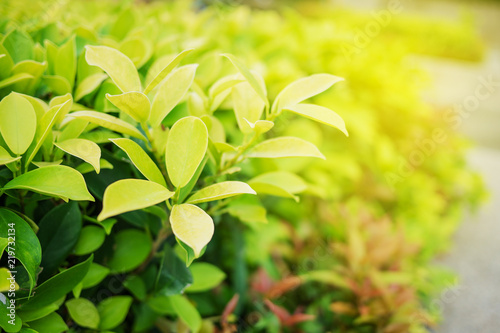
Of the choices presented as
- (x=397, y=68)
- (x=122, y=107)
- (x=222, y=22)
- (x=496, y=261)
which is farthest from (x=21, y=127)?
(x=496, y=261)

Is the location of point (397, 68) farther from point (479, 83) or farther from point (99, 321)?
point (479, 83)

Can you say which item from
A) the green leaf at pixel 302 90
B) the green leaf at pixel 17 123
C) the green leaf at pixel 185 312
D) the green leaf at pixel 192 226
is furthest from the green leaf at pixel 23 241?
the green leaf at pixel 302 90

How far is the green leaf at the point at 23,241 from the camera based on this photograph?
618 millimetres

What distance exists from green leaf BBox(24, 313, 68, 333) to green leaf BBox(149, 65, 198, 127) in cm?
39

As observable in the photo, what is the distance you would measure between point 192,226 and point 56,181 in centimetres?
24

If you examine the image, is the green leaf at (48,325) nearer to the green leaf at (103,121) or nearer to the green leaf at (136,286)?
the green leaf at (136,286)

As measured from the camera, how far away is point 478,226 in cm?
324

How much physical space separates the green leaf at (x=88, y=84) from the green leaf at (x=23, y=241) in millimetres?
310

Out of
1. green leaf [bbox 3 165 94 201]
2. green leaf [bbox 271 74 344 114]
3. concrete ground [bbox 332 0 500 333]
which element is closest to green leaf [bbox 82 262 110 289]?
green leaf [bbox 3 165 94 201]

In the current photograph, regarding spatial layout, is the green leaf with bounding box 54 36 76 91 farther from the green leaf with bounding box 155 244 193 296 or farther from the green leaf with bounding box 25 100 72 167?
the green leaf with bounding box 155 244 193 296

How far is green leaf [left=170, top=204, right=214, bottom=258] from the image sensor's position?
53cm

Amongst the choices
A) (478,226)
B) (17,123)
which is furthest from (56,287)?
(478,226)

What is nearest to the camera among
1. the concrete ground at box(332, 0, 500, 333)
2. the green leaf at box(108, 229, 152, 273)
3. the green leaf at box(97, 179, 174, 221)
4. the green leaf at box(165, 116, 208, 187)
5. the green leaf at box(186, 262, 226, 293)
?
the green leaf at box(97, 179, 174, 221)

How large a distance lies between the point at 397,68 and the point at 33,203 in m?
2.40
